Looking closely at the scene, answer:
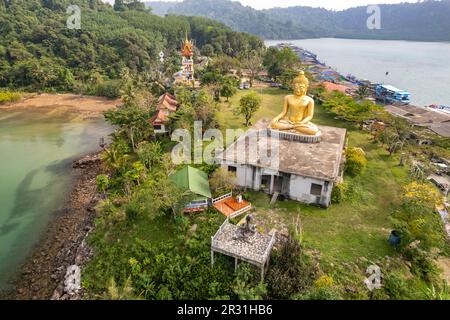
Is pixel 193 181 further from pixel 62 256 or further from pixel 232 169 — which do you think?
pixel 62 256

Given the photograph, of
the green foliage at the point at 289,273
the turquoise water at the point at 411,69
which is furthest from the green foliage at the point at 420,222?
the turquoise water at the point at 411,69

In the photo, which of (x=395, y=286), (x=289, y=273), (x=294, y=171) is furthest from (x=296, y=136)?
(x=395, y=286)

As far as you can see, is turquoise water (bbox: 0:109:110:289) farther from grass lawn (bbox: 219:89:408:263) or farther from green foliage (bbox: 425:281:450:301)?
green foliage (bbox: 425:281:450:301)

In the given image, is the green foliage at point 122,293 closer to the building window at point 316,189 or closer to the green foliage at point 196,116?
the building window at point 316,189

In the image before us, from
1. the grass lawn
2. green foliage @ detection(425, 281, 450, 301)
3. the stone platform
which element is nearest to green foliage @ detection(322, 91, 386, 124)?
the grass lawn

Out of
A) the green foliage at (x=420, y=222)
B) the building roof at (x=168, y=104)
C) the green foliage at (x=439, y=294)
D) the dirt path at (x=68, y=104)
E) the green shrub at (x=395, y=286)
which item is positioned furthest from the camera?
the dirt path at (x=68, y=104)
